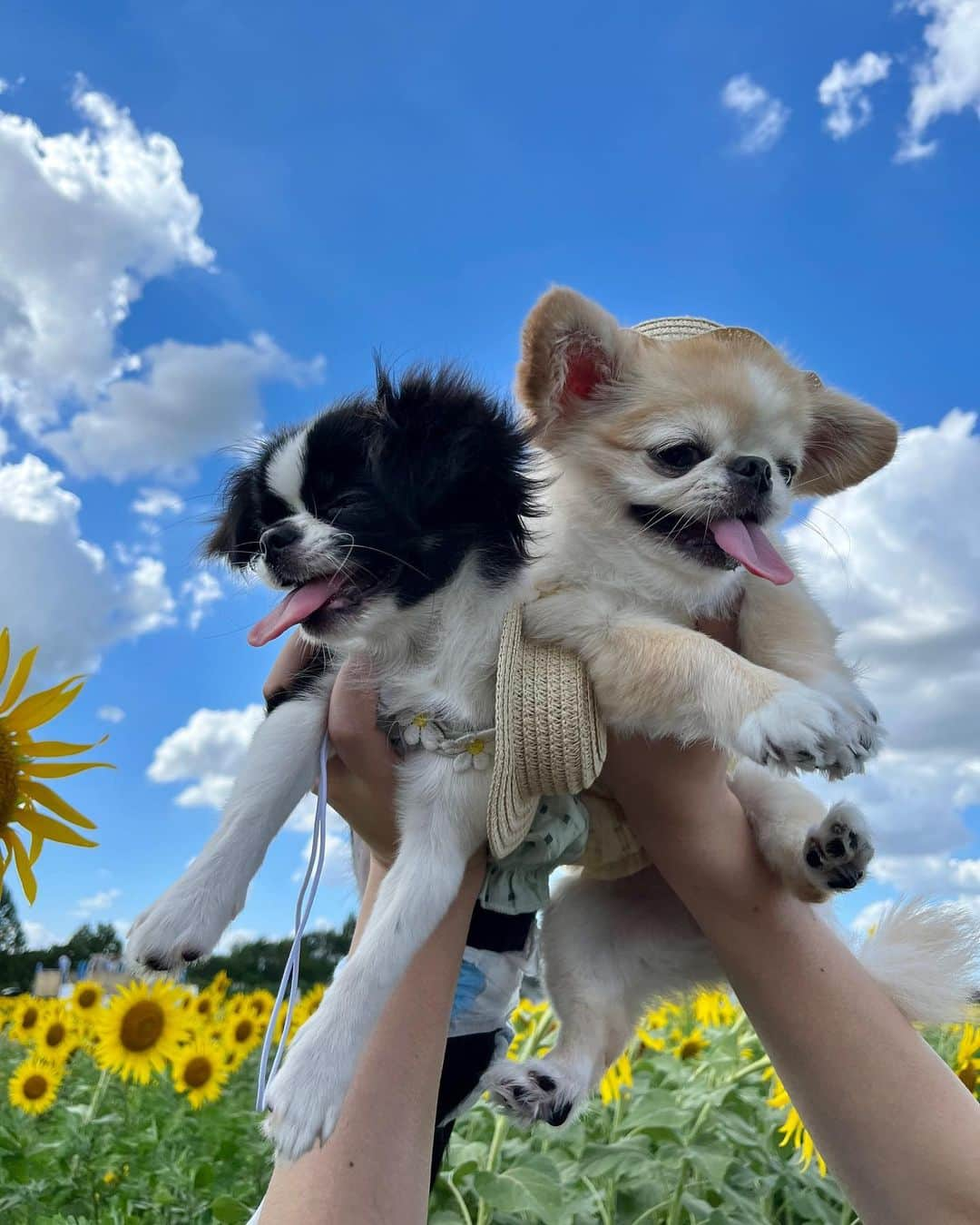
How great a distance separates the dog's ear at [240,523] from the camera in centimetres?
207

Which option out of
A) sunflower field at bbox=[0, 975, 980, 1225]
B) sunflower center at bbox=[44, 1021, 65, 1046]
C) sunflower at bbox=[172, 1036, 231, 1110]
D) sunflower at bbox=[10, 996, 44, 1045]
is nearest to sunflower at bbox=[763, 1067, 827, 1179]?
sunflower field at bbox=[0, 975, 980, 1225]

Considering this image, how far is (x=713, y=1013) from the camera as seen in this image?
4.00 metres

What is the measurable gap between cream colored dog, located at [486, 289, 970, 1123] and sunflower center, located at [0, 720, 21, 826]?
941 mm

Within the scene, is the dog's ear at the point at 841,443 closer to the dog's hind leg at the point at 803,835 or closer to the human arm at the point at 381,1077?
the dog's hind leg at the point at 803,835

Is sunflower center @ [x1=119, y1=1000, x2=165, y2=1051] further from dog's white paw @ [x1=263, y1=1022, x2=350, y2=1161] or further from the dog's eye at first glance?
the dog's eye

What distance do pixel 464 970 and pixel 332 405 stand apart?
3.96ft

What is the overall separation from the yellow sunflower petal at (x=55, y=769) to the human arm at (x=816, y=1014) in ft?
3.27

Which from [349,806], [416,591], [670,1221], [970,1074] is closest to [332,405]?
[416,591]

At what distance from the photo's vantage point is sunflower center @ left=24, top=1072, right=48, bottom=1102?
3566mm

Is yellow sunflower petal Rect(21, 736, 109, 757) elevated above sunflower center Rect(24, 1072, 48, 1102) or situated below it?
above

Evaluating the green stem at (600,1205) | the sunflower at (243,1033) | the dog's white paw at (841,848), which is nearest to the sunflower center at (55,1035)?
the sunflower at (243,1033)

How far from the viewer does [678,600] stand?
2.20m

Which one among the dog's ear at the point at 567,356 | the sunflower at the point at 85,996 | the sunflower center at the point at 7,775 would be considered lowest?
the sunflower center at the point at 7,775

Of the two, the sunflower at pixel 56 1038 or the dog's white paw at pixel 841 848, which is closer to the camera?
the dog's white paw at pixel 841 848
